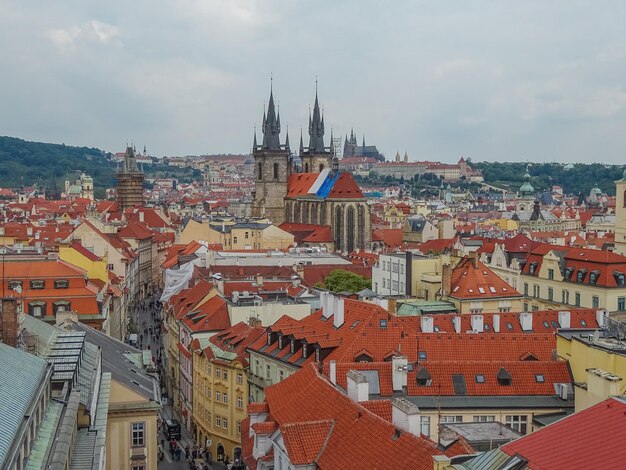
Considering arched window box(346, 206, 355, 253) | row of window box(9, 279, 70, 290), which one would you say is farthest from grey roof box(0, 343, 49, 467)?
arched window box(346, 206, 355, 253)

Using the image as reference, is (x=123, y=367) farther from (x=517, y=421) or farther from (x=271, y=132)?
(x=271, y=132)

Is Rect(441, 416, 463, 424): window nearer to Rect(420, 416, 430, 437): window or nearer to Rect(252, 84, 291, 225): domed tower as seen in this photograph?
Rect(420, 416, 430, 437): window

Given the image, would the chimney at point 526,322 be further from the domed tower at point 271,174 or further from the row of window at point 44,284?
the domed tower at point 271,174

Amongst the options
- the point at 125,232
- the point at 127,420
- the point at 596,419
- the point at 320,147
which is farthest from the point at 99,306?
the point at 320,147

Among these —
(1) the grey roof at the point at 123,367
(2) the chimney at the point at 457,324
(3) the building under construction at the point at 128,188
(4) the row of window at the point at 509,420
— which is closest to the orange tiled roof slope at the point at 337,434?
(4) the row of window at the point at 509,420

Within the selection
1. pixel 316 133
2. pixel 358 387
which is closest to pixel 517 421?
pixel 358 387

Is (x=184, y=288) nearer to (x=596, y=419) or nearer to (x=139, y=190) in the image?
(x=596, y=419)
